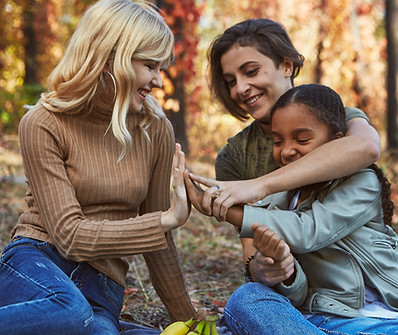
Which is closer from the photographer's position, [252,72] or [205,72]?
[252,72]

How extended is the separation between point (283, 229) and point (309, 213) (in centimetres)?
16

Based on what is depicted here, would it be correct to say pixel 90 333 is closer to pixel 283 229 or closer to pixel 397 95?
pixel 283 229

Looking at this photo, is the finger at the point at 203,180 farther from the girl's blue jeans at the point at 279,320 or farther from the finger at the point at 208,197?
the girl's blue jeans at the point at 279,320

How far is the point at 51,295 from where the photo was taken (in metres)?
2.10

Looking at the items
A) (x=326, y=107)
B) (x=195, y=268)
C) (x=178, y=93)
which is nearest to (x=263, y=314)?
(x=326, y=107)

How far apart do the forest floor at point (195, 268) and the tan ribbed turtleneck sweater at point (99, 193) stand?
387 millimetres

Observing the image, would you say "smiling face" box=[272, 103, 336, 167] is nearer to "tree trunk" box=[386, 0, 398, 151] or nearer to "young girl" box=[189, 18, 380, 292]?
"young girl" box=[189, 18, 380, 292]

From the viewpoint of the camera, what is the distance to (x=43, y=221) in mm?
2375

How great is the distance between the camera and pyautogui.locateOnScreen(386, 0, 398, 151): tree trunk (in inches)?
359

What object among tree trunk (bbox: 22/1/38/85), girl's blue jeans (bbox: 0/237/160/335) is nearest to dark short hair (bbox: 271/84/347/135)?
girl's blue jeans (bbox: 0/237/160/335)

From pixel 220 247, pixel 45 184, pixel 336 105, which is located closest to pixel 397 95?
pixel 220 247

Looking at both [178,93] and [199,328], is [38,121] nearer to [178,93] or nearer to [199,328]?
[199,328]

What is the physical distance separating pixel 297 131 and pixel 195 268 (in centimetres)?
216

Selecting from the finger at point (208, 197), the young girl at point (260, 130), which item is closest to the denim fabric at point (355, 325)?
the young girl at point (260, 130)
